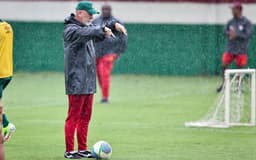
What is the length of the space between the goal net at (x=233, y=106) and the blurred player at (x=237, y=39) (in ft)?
21.0

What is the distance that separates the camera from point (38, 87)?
2314 cm

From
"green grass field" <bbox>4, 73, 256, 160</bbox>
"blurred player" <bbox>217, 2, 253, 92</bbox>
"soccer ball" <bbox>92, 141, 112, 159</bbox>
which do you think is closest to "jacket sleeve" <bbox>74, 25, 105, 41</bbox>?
"soccer ball" <bbox>92, 141, 112, 159</bbox>

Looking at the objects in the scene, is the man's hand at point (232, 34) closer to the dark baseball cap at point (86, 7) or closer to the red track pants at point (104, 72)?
the red track pants at point (104, 72)

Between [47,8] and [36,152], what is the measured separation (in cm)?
1687

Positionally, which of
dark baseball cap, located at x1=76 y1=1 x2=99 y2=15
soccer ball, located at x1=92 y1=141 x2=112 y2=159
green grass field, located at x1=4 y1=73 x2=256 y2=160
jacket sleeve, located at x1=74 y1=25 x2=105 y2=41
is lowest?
green grass field, located at x1=4 y1=73 x2=256 y2=160

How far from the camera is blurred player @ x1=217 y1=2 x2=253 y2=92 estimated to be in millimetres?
22328

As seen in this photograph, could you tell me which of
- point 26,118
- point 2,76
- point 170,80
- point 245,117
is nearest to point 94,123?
point 26,118

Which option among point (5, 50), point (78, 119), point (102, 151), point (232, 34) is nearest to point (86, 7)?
point (78, 119)

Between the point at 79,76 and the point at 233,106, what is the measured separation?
5.19m

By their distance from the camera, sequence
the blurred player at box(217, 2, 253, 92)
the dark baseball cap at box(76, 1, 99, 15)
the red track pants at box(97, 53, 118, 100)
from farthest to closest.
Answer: the blurred player at box(217, 2, 253, 92) → the red track pants at box(97, 53, 118, 100) → the dark baseball cap at box(76, 1, 99, 15)

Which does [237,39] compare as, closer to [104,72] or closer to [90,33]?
[104,72]

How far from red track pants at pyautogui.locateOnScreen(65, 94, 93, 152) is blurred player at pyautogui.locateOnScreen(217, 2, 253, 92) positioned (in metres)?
11.4

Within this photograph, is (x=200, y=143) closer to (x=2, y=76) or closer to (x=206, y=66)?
(x=2, y=76)

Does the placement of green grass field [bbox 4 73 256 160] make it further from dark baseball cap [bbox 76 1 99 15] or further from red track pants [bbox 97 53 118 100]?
dark baseball cap [bbox 76 1 99 15]
